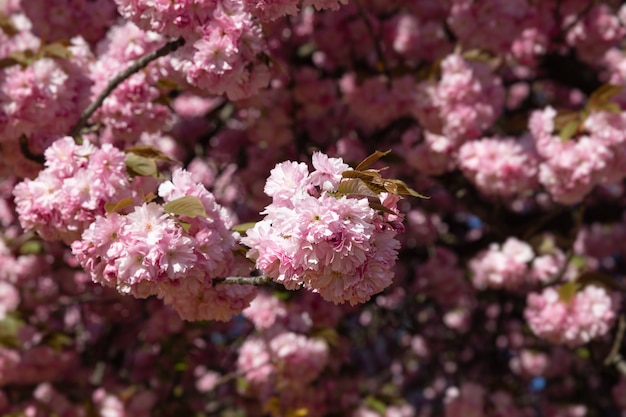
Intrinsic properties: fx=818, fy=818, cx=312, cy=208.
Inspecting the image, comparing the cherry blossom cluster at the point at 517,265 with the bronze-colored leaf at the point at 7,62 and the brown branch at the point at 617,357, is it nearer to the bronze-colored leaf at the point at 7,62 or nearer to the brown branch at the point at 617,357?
the brown branch at the point at 617,357

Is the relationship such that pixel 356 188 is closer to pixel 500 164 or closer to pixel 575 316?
pixel 500 164

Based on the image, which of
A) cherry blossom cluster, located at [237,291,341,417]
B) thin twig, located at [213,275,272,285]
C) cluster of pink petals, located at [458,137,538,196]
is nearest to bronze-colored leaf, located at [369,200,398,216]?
thin twig, located at [213,275,272,285]

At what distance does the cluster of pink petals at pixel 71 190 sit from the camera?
2.14 metres

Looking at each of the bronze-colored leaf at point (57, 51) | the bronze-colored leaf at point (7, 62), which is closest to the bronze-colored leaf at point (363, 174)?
the bronze-colored leaf at point (57, 51)

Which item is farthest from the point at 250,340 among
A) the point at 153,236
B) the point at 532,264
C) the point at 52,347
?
the point at 153,236

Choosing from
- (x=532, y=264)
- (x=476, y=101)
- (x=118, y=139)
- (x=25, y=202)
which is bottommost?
(x=532, y=264)

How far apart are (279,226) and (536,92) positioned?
14.1ft

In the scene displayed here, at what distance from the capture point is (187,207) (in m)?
1.94

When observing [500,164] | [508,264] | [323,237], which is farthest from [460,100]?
[323,237]

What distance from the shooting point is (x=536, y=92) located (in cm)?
562

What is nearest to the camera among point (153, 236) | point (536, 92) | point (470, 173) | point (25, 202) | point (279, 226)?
point (279, 226)

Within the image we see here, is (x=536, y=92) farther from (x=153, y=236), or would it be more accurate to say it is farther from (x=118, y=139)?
(x=153, y=236)

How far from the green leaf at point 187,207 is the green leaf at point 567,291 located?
1990 mm

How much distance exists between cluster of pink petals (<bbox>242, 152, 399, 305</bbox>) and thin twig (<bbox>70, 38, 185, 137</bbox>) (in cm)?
77
